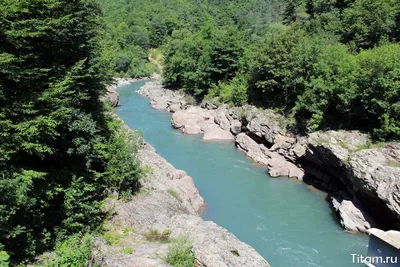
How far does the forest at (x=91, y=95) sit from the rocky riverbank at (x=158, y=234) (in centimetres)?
85

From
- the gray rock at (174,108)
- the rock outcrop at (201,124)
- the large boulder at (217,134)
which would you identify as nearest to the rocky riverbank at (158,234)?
the large boulder at (217,134)

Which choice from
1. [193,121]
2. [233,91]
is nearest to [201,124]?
[193,121]

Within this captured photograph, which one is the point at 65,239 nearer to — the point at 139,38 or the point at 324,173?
the point at 324,173

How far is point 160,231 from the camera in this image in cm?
1306

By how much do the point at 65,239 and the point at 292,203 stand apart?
1435cm

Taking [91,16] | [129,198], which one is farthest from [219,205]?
[91,16]

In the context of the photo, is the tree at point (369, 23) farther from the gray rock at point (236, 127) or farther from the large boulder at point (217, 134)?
the large boulder at point (217, 134)

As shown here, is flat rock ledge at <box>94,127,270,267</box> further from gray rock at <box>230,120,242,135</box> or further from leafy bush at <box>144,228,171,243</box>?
gray rock at <box>230,120,242,135</box>

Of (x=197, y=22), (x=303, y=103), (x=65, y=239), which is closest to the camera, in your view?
(x=65, y=239)

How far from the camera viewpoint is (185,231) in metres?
12.6

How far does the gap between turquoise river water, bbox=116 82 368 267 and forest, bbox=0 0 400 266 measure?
5808 mm

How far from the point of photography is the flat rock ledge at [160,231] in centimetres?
1052

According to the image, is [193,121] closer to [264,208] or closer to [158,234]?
[264,208]

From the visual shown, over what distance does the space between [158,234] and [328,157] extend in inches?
522
